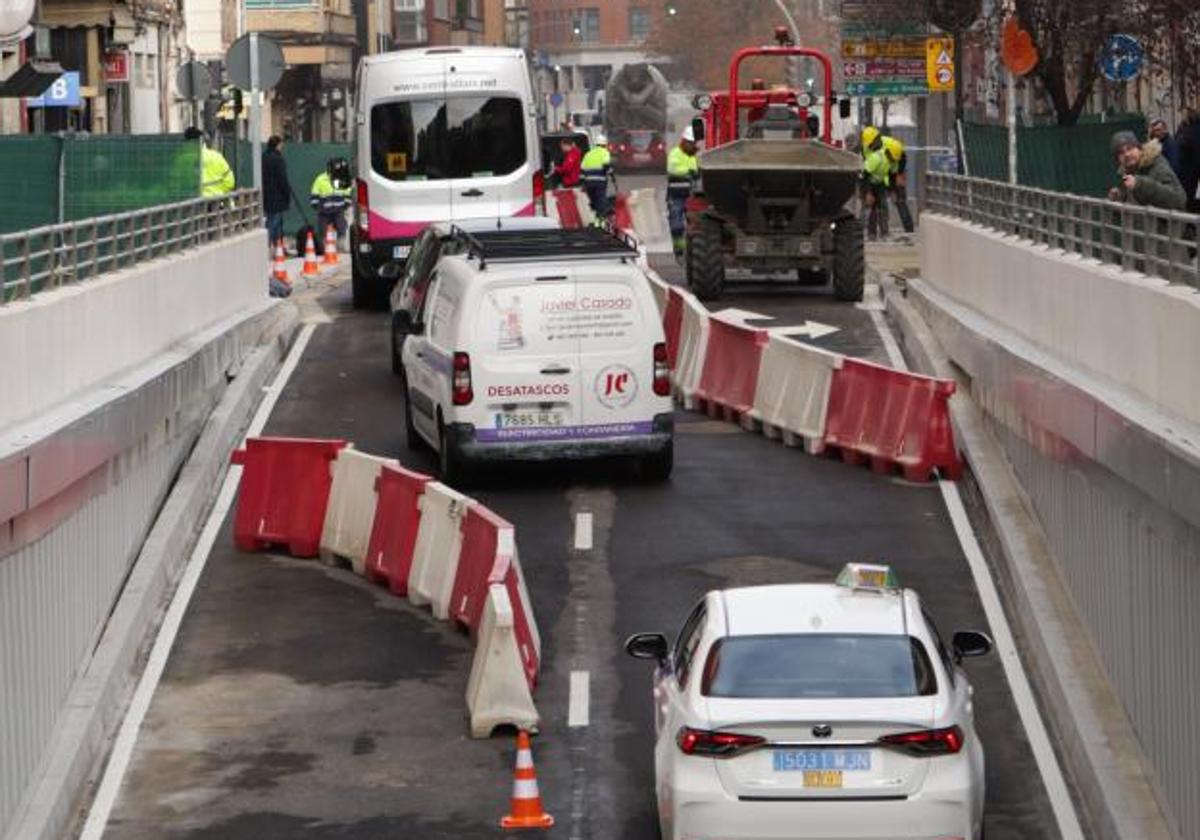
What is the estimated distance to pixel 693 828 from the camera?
13.5 m

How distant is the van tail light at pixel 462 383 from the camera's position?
25.0 m

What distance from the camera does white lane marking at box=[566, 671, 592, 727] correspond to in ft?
59.2

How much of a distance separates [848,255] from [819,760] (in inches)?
1034

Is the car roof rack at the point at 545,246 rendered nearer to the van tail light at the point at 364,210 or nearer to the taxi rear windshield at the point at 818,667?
the taxi rear windshield at the point at 818,667

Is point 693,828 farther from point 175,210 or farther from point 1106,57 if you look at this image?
point 1106,57

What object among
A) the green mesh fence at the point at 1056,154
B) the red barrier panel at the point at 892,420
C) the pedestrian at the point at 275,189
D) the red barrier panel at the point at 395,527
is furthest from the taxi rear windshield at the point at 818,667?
the pedestrian at the point at 275,189

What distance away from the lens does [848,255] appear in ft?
129

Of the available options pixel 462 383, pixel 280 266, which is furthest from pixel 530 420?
pixel 280 266

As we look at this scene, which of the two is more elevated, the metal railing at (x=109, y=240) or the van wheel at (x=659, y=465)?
the metal railing at (x=109, y=240)

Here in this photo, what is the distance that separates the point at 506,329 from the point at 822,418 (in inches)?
145

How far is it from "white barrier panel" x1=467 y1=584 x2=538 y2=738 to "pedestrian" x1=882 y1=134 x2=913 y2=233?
33895 mm

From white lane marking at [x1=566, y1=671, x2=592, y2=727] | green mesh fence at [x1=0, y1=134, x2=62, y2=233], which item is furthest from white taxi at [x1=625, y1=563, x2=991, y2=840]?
green mesh fence at [x1=0, y1=134, x2=62, y2=233]

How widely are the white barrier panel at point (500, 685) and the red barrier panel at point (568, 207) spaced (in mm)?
37739

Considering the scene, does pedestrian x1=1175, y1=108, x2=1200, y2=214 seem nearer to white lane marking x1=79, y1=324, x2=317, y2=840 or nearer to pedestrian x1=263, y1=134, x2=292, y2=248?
white lane marking x1=79, y1=324, x2=317, y2=840
